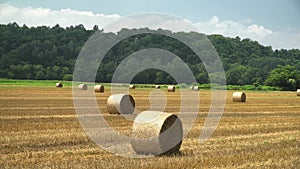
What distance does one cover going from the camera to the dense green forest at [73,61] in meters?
74.6

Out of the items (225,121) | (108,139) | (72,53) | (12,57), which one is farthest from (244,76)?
(108,139)

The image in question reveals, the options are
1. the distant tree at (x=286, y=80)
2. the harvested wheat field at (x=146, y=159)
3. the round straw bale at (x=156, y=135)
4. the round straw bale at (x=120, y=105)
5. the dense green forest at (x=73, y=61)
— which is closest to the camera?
the harvested wheat field at (x=146, y=159)

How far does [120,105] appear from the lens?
1995 cm

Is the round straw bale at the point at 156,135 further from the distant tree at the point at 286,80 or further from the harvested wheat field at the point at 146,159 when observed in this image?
the distant tree at the point at 286,80

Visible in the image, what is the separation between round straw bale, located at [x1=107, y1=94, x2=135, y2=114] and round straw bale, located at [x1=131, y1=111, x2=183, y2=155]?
30.2 feet

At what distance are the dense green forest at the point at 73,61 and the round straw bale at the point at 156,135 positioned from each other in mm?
49216

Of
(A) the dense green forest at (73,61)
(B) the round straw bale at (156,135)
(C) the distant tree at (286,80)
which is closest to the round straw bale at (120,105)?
(B) the round straw bale at (156,135)

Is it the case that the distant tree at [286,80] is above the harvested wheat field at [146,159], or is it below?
above

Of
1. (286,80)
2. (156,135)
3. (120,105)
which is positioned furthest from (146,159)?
(286,80)

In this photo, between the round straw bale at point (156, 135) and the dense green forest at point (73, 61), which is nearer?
the round straw bale at point (156, 135)

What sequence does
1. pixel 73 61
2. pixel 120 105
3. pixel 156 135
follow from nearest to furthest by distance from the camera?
pixel 156 135 → pixel 120 105 → pixel 73 61

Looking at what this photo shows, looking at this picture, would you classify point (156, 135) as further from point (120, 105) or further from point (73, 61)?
point (73, 61)

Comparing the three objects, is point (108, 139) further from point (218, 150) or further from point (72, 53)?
point (72, 53)

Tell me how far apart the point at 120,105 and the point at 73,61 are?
Answer: 67.4m
